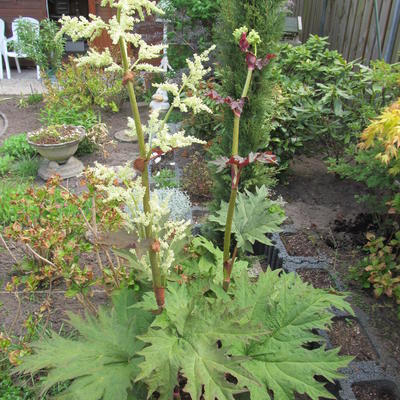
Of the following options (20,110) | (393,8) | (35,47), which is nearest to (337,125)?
(393,8)

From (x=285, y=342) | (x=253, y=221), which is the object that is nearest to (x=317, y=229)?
(x=253, y=221)

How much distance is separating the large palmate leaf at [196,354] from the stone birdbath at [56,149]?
4308 mm

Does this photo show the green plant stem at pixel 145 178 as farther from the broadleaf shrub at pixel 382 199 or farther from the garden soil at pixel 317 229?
the broadleaf shrub at pixel 382 199

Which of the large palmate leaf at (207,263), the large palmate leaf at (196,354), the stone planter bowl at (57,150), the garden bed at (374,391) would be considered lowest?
the garden bed at (374,391)

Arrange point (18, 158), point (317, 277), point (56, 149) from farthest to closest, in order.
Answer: point (18, 158) < point (56, 149) < point (317, 277)

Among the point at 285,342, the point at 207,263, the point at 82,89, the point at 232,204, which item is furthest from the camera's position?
the point at 82,89

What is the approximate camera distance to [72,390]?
5.45 feet

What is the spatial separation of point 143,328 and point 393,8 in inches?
177

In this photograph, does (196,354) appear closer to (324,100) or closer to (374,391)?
(374,391)

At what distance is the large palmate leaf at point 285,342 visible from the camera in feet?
5.81

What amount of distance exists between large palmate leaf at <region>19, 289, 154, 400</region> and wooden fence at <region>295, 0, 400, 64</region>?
4.23 metres

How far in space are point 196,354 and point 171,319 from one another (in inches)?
8.4

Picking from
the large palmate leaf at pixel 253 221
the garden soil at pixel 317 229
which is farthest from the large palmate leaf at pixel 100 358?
the garden soil at pixel 317 229

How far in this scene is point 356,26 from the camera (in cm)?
550
